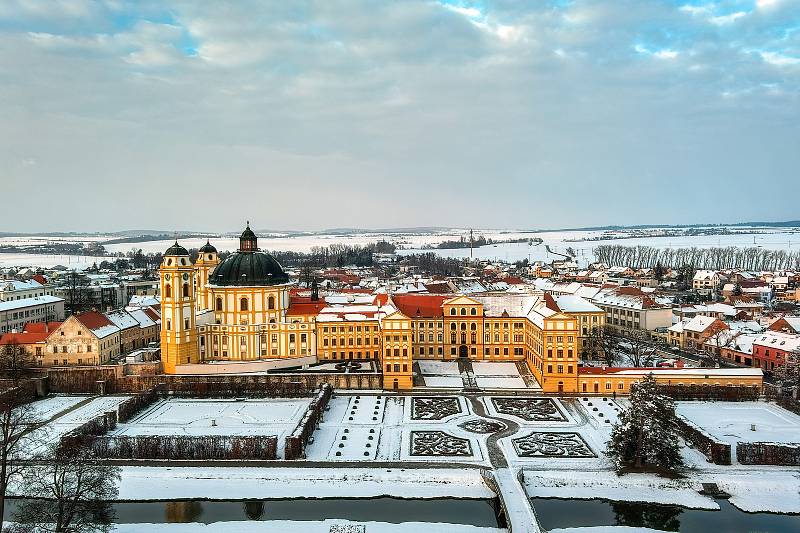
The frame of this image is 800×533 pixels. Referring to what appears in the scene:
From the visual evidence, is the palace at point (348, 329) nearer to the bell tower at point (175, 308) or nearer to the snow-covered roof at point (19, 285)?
the bell tower at point (175, 308)

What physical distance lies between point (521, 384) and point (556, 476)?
2060 cm

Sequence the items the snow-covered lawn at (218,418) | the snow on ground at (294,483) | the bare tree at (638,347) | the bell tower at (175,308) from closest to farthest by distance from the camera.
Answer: the snow on ground at (294,483), the snow-covered lawn at (218,418), the bell tower at (175,308), the bare tree at (638,347)

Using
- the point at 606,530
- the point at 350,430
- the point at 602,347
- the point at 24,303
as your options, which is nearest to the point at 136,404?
the point at 350,430

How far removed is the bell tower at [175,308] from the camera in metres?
56.8

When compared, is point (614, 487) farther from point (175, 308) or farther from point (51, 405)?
point (51, 405)

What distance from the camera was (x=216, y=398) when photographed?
166ft

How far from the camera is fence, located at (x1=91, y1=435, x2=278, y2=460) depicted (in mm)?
37000

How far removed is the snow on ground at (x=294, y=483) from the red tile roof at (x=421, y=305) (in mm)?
30854

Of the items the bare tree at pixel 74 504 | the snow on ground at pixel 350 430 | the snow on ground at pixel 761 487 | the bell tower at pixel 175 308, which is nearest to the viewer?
the bare tree at pixel 74 504

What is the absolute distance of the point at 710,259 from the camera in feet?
588

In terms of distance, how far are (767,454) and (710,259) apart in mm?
158479

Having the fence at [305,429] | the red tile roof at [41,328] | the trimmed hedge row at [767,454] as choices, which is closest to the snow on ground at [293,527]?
the fence at [305,429]

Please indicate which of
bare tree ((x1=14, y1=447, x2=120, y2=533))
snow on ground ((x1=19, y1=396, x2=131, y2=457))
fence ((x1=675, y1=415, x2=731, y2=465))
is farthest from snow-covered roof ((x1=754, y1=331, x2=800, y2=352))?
snow on ground ((x1=19, y1=396, x2=131, y2=457))

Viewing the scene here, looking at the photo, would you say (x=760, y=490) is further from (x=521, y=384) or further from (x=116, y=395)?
(x=116, y=395)
